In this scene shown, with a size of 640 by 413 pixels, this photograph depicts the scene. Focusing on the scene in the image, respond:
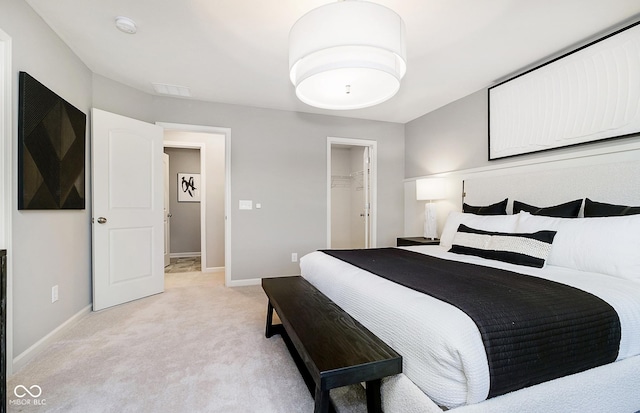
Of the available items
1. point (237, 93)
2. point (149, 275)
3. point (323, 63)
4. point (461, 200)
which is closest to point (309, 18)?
point (323, 63)

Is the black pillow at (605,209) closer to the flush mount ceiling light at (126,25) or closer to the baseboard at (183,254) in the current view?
the flush mount ceiling light at (126,25)

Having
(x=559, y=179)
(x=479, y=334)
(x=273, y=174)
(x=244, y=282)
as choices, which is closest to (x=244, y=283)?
(x=244, y=282)

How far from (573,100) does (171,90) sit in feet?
13.3

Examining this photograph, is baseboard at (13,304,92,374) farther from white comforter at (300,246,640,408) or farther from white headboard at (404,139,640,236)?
white headboard at (404,139,640,236)

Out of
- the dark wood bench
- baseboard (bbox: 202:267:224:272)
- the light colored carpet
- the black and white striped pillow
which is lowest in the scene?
the light colored carpet

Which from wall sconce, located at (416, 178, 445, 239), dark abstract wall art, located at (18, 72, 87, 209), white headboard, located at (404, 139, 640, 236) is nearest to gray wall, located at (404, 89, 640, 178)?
white headboard, located at (404, 139, 640, 236)

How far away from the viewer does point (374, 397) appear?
1243 millimetres

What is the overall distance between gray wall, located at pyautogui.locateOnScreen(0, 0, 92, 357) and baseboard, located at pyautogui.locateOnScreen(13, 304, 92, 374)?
0.03 meters

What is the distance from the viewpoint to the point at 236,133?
149 inches

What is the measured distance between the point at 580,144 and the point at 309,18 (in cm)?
244

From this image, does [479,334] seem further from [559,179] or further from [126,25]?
[126,25]

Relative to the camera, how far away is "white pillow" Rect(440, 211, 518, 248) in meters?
2.41

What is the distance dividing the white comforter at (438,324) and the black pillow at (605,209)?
0.53 meters

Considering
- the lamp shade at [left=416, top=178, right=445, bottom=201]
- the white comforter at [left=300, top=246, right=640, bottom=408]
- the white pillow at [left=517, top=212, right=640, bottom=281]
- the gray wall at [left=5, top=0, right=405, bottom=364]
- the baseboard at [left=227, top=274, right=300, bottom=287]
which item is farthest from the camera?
the baseboard at [left=227, top=274, right=300, bottom=287]
